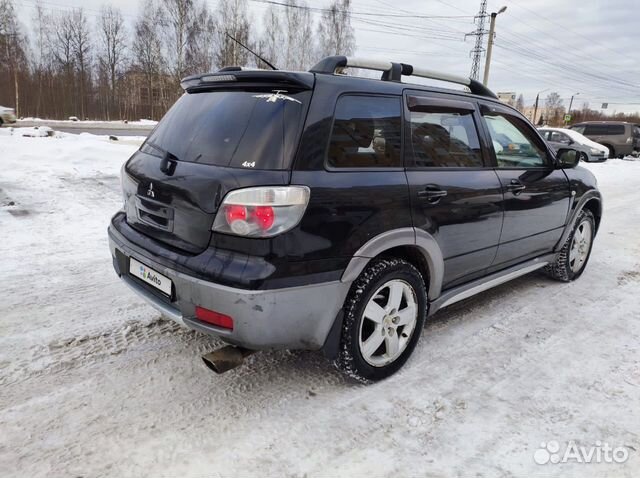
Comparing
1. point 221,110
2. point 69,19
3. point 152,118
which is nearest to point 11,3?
point 69,19

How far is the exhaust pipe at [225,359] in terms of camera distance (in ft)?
7.78

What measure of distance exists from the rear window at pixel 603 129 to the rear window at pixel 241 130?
24929 mm

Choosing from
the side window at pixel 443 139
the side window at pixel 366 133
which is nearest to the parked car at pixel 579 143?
the side window at pixel 443 139

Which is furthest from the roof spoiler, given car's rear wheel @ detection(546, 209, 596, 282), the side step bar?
car's rear wheel @ detection(546, 209, 596, 282)

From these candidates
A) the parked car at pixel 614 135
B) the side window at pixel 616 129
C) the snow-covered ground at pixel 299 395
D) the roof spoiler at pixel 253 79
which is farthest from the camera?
the side window at pixel 616 129

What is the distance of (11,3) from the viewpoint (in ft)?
125

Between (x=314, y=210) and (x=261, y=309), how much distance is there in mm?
548

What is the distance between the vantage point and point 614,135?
73.0 ft

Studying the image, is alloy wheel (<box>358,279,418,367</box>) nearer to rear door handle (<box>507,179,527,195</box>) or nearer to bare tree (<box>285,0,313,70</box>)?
rear door handle (<box>507,179,527,195</box>)

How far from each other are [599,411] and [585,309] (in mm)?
1641

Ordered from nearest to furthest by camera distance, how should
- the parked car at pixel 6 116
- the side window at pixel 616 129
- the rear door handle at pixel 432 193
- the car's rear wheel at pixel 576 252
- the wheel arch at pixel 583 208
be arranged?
the rear door handle at pixel 432 193 < the wheel arch at pixel 583 208 < the car's rear wheel at pixel 576 252 < the parked car at pixel 6 116 < the side window at pixel 616 129

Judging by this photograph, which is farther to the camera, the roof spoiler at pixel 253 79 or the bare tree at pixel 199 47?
the bare tree at pixel 199 47

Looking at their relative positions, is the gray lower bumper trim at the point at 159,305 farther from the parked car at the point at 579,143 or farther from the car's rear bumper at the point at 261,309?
the parked car at the point at 579,143

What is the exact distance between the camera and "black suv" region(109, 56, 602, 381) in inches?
87.7
